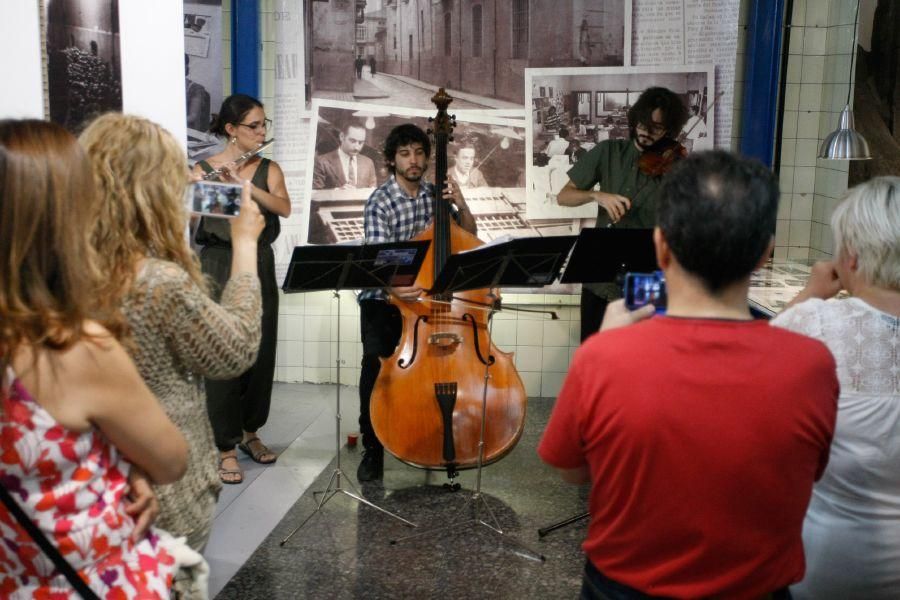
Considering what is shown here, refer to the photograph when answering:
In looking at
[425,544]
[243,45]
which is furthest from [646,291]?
[243,45]

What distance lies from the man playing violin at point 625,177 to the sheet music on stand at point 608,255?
1.22 feet

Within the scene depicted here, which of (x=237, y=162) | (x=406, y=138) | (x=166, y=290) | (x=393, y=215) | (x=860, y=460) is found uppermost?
(x=406, y=138)

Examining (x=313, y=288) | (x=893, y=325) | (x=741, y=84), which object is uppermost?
(x=741, y=84)

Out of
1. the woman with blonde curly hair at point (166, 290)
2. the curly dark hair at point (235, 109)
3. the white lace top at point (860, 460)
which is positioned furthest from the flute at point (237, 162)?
the white lace top at point (860, 460)

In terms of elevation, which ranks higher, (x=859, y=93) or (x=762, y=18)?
(x=762, y=18)

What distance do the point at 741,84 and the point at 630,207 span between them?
1710 millimetres

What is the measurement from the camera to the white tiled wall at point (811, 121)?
5078mm

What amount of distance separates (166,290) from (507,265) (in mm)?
1831

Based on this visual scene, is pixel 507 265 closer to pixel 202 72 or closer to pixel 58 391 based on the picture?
pixel 58 391

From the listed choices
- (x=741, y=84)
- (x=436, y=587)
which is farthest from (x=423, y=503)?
(x=741, y=84)

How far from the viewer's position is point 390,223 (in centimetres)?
419

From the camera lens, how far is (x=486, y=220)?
5316 mm

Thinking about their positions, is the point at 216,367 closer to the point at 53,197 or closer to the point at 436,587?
the point at 53,197

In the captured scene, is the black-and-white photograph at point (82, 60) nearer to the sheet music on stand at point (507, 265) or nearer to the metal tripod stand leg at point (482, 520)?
the sheet music on stand at point (507, 265)
